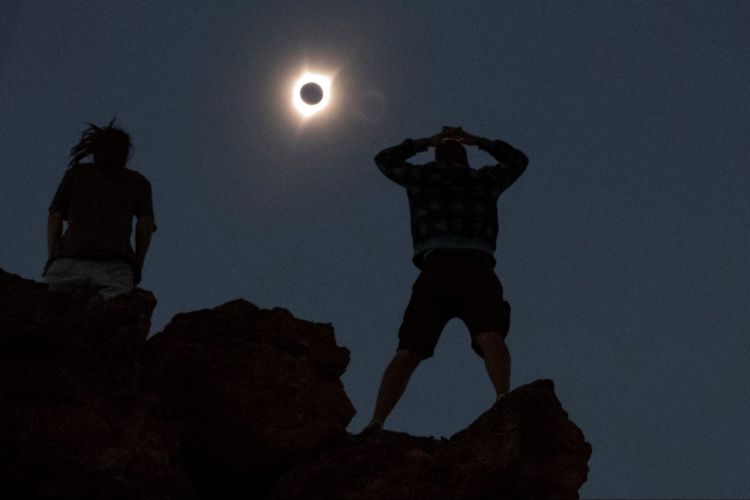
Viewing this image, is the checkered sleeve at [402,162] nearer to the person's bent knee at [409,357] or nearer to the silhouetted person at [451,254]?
the silhouetted person at [451,254]

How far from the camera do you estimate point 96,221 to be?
8188mm

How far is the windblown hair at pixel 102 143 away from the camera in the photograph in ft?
28.2

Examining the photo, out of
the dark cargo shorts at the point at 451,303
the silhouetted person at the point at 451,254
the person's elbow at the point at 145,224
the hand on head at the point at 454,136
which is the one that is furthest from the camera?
the hand on head at the point at 454,136

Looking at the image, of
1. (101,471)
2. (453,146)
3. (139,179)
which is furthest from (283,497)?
(453,146)

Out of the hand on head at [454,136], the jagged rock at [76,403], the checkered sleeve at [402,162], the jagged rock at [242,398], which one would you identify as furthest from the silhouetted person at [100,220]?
the hand on head at [454,136]

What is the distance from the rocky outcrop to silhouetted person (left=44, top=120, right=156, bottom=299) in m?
0.32

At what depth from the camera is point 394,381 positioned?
816 centimetres

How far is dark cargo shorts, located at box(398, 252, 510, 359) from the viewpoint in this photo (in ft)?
27.2

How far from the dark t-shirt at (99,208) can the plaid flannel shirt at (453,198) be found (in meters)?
2.35

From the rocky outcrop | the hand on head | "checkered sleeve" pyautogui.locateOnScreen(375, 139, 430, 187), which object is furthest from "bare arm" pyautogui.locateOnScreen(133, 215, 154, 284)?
Result: the hand on head

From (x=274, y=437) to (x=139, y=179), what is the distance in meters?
2.68

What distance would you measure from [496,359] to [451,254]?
112cm

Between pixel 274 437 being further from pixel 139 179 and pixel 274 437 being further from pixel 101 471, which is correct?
pixel 139 179

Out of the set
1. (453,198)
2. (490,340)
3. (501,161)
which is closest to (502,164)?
(501,161)
